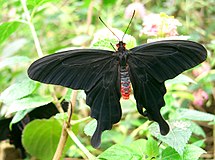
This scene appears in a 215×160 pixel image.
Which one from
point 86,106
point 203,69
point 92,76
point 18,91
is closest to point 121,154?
point 92,76

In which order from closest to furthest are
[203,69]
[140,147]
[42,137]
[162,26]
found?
[140,147] → [162,26] → [42,137] → [203,69]

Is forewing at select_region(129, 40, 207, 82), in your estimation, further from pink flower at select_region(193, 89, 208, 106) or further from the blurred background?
pink flower at select_region(193, 89, 208, 106)

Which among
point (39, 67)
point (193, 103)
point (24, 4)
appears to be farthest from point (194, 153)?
point (193, 103)

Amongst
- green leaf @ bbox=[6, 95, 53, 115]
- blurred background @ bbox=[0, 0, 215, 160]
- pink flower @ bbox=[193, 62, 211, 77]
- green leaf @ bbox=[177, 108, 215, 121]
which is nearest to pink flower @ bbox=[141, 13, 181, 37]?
blurred background @ bbox=[0, 0, 215, 160]

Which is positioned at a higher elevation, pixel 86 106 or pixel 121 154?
pixel 121 154

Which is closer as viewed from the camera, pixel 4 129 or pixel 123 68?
pixel 123 68

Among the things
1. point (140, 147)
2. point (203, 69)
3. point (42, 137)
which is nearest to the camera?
point (140, 147)

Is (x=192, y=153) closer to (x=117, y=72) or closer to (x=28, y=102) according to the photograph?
(x=117, y=72)

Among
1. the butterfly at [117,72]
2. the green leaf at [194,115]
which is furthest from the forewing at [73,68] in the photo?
the green leaf at [194,115]
